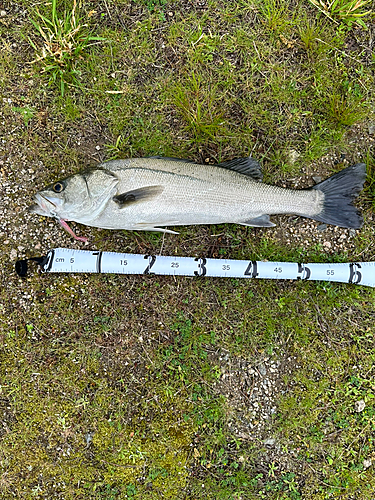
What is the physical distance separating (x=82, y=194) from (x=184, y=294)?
1564mm

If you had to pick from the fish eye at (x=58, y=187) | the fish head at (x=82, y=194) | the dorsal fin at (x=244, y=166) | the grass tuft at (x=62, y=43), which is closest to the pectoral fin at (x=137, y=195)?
the fish head at (x=82, y=194)

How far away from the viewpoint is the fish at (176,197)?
11.7 ft

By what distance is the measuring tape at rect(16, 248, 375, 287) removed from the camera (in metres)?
3.91

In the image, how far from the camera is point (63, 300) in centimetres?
402

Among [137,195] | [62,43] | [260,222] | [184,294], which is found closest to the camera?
[137,195]

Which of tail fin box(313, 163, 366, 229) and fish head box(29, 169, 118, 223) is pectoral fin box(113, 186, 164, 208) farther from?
tail fin box(313, 163, 366, 229)

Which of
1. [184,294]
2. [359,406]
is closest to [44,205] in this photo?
[184,294]

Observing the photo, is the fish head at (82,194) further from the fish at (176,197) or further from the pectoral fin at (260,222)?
the pectoral fin at (260,222)

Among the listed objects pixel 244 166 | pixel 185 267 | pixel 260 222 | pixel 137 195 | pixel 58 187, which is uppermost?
pixel 58 187

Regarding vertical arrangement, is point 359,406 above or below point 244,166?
below

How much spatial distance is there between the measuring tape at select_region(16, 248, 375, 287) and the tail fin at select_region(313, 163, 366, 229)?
54cm

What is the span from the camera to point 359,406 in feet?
13.0

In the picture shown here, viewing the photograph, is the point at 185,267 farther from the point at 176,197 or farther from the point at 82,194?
the point at 82,194

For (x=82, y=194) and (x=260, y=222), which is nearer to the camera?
(x=82, y=194)
